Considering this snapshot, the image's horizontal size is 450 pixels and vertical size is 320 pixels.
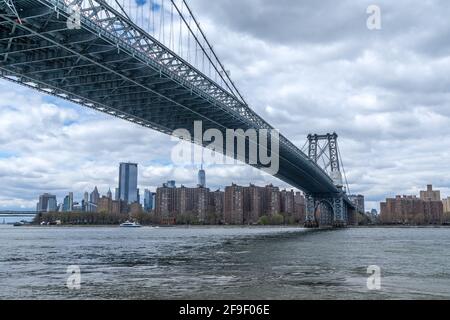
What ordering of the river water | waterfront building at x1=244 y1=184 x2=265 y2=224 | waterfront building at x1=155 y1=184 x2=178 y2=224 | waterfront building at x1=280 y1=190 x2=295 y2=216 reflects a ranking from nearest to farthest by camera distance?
the river water < waterfront building at x1=244 y1=184 x2=265 y2=224 < waterfront building at x1=280 y1=190 x2=295 y2=216 < waterfront building at x1=155 y1=184 x2=178 y2=224

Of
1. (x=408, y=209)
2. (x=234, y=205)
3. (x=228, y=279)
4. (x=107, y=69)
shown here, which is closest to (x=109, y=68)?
(x=107, y=69)

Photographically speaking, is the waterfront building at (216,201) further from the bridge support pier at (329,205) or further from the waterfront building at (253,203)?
the bridge support pier at (329,205)

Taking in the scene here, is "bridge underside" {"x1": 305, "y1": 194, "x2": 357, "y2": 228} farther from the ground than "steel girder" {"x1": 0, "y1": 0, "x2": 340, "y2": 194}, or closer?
closer

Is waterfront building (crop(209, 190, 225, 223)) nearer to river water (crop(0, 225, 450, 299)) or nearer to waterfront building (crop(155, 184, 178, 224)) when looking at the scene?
waterfront building (crop(155, 184, 178, 224))

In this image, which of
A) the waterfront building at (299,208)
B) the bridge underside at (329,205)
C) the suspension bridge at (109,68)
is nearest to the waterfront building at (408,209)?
the waterfront building at (299,208)

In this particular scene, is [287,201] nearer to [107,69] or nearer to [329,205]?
[329,205]

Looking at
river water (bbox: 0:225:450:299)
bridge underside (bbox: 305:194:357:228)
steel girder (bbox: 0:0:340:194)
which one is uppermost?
steel girder (bbox: 0:0:340:194)

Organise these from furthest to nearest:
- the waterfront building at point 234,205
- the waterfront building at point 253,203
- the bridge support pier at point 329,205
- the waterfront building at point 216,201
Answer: the waterfront building at point 216,201 < the waterfront building at point 253,203 < the waterfront building at point 234,205 < the bridge support pier at point 329,205

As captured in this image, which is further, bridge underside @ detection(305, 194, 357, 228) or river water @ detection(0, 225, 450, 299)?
bridge underside @ detection(305, 194, 357, 228)

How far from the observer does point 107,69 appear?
2842 cm

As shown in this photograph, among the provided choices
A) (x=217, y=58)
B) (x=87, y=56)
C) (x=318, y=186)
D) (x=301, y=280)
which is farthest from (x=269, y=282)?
(x=318, y=186)

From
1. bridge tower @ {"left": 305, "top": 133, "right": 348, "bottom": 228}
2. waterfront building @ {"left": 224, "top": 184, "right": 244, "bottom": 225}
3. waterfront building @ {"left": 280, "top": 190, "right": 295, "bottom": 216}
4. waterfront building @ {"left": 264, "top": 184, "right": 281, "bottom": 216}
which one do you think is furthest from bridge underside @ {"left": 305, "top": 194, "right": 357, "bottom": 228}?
waterfront building @ {"left": 280, "top": 190, "right": 295, "bottom": 216}

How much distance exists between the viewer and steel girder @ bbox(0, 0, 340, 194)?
75.8 feet

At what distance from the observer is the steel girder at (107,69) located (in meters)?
23.1
